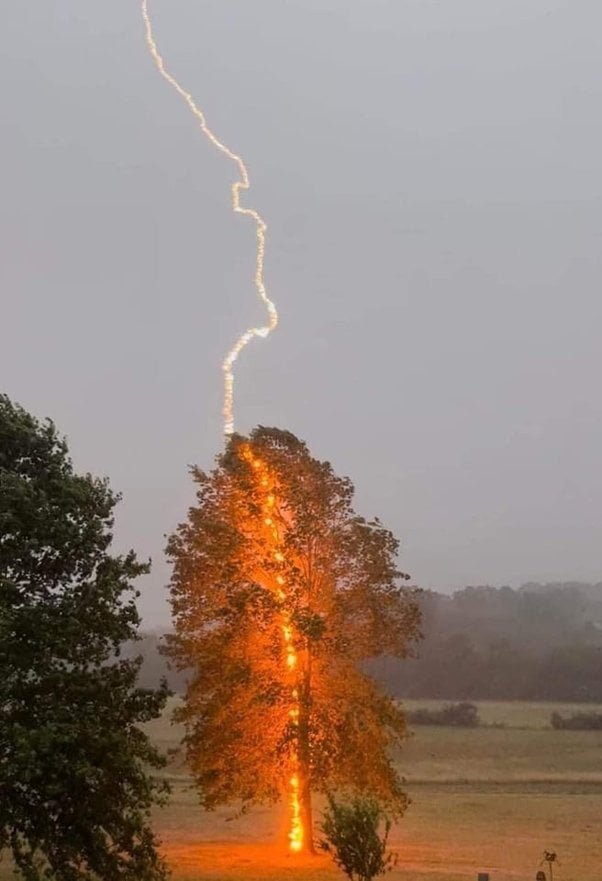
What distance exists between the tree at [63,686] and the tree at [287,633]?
7.89 m

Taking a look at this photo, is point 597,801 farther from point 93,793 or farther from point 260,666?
point 93,793

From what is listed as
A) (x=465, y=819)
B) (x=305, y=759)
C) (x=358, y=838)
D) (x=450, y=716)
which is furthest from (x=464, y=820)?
(x=450, y=716)

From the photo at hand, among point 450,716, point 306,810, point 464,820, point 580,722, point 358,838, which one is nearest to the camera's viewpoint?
point 358,838

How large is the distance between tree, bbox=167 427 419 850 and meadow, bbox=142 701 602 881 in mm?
2063

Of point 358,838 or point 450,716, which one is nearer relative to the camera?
point 358,838

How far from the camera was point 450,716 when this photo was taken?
8006 centimetres

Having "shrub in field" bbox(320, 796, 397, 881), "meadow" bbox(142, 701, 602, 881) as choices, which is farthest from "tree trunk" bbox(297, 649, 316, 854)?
"shrub in field" bbox(320, 796, 397, 881)

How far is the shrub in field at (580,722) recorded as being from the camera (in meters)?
75.5

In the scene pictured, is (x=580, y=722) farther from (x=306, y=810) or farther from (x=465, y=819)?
(x=306, y=810)

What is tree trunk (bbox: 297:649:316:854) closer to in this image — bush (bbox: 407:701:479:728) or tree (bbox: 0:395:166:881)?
tree (bbox: 0:395:166:881)

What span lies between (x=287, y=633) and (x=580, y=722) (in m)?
53.6

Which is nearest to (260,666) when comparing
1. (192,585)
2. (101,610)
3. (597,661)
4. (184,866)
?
(192,585)

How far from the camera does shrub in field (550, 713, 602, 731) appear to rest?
75500mm

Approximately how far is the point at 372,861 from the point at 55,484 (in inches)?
389
